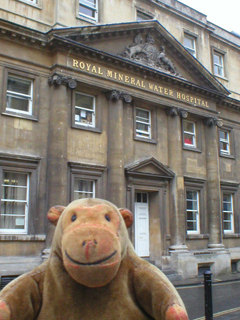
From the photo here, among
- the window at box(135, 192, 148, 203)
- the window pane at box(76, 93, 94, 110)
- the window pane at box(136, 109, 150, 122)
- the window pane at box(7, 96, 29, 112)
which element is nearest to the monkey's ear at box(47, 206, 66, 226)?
the window pane at box(7, 96, 29, 112)

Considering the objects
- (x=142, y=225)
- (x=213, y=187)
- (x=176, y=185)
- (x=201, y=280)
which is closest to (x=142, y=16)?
(x=176, y=185)

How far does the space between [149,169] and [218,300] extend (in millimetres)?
6667

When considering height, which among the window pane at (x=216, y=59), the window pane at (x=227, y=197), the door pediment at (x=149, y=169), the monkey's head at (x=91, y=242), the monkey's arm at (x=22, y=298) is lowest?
the monkey's arm at (x=22, y=298)

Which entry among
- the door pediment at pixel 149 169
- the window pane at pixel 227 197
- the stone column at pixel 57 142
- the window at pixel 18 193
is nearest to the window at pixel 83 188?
the stone column at pixel 57 142

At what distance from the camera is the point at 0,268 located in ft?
36.5

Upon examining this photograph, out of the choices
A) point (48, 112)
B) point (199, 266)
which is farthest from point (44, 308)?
point (199, 266)

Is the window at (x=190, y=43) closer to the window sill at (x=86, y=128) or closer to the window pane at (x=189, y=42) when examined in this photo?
the window pane at (x=189, y=42)

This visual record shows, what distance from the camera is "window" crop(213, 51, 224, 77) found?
21.0 metres

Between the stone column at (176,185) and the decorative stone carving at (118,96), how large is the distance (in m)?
2.61

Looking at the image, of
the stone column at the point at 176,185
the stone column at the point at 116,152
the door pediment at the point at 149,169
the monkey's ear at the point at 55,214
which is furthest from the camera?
the stone column at the point at 176,185

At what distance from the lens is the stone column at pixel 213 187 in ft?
57.0

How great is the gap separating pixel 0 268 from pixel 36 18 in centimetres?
916

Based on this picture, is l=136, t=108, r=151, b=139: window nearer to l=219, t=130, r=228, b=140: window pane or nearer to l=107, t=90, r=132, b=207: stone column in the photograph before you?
l=107, t=90, r=132, b=207: stone column

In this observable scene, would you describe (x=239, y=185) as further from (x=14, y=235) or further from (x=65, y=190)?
(x=14, y=235)
